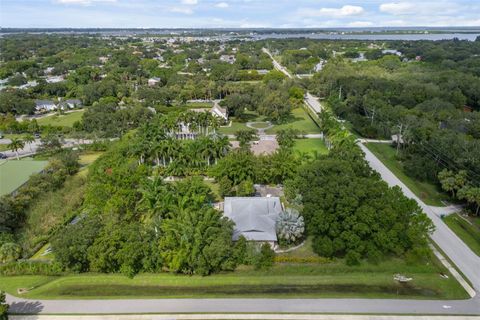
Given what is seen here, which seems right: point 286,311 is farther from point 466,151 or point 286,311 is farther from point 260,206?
point 466,151

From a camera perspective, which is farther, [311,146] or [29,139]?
[311,146]

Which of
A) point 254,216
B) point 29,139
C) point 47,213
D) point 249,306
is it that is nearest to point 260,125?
point 254,216

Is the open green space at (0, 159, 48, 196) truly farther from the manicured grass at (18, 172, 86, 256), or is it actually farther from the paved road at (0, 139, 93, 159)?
the paved road at (0, 139, 93, 159)

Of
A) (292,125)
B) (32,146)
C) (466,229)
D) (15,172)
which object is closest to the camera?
(466,229)

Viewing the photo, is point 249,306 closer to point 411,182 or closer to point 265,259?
point 265,259

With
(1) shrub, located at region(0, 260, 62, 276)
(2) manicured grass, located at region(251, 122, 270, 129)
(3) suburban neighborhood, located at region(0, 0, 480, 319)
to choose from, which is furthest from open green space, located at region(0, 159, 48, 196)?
(2) manicured grass, located at region(251, 122, 270, 129)

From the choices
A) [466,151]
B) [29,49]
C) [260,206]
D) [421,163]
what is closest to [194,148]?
[260,206]

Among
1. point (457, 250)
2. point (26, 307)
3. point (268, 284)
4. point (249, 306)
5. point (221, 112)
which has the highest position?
point (221, 112)
